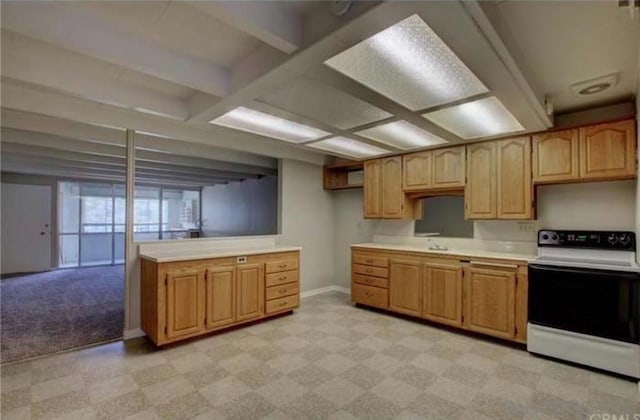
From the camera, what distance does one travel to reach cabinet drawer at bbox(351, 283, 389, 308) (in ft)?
14.3

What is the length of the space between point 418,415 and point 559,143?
293cm

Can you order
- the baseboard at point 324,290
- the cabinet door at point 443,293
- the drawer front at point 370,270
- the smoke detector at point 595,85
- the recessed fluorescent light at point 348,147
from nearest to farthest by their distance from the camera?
1. the smoke detector at point 595,85
2. the cabinet door at point 443,293
3. the recessed fluorescent light at point 348,147
4. the drawer front at point 370,270
5. the baseboard at point 324,290

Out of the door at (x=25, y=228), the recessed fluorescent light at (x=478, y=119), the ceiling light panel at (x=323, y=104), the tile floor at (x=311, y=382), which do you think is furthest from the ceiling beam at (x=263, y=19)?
the door at (x=25, y=228)

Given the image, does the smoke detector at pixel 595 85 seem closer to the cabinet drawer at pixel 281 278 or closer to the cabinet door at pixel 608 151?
the cabinet door at pixel 608 151

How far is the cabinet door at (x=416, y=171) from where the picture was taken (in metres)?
4.26

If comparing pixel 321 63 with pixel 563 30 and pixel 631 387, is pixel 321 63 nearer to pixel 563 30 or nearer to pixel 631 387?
pixel 563 30

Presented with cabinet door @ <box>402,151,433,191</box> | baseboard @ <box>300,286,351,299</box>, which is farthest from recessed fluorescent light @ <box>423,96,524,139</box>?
baseboard @ <box>300,286,351,299</box>

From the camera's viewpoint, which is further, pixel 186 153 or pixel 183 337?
pixel 186 153

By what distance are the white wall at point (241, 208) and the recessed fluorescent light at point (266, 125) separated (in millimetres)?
2433

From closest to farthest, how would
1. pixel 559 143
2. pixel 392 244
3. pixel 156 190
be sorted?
1. pixel 559 143
2. pixel 392 244
3. pixel 156 190

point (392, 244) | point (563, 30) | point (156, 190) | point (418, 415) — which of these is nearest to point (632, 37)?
point (563, 30)

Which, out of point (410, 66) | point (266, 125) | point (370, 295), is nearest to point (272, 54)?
point (410, 66)

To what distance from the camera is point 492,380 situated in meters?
2.62

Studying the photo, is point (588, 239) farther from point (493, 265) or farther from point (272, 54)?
point (272, 54)
